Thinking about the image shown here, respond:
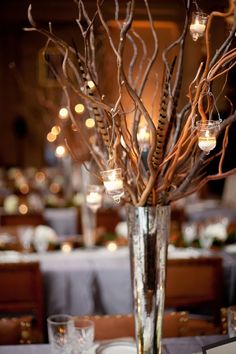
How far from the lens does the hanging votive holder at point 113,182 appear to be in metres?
1.57

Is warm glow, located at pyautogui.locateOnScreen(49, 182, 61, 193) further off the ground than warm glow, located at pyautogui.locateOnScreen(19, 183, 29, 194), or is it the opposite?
warm glow, located at pyautogui.locateOnScreen(19, 183, 29, 194)

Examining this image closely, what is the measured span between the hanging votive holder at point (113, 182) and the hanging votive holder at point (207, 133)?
9.4 inches

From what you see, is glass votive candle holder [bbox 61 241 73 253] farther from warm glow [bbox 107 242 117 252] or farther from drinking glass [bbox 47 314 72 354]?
drinking glass [bbox 47 314 72 354]

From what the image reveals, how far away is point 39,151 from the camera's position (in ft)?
42.9

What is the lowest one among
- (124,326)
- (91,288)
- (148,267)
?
(91,288)

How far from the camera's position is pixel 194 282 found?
10.8ft

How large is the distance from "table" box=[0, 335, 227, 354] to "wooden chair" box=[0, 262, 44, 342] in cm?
113

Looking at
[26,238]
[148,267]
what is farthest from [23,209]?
[148,267]

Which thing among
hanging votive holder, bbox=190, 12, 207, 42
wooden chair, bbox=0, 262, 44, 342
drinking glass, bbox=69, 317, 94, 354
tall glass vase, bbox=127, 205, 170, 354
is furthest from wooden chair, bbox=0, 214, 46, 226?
hanging votive holder, bbox=190, 12, 207, 42

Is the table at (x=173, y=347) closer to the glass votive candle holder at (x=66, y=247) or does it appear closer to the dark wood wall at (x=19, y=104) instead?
the glass votive candle holder at (x=66, y=247)

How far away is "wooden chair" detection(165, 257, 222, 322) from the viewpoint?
3250mm

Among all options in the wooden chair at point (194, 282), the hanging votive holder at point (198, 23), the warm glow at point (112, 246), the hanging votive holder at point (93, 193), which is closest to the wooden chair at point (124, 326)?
the hanging votive holder at point (93, 193)

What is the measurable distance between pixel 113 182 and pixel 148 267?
0.30m

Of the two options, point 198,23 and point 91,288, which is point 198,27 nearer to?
point 198,23
